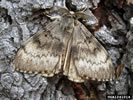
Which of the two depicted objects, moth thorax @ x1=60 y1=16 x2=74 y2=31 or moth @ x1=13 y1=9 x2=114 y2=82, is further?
moth thorax @ x1=60 y1=16 x2=74 y2=31

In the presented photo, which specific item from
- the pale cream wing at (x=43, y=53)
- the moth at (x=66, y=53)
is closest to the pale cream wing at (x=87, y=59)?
the moth at (x=66, y=53)

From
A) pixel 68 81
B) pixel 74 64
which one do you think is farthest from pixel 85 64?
pixel 68 81

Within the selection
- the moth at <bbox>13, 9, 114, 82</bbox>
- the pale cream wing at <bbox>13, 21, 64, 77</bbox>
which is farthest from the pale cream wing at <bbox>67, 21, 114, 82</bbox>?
the pale cream wing at <bbox>13, 21, 64, 77</bbox>

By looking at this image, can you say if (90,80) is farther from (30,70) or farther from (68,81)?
(30,70)

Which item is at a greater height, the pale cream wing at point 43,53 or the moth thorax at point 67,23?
the moth thorax at point 67,23

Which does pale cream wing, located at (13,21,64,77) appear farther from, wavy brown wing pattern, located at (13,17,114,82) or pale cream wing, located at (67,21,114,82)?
pale cream wing, located at (67,21,114,82)

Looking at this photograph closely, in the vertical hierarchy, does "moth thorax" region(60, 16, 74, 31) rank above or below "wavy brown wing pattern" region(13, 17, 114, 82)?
above

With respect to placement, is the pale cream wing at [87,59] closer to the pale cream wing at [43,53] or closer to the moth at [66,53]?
the moth at [66,53]

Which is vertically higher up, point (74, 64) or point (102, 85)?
point (74, 64)
